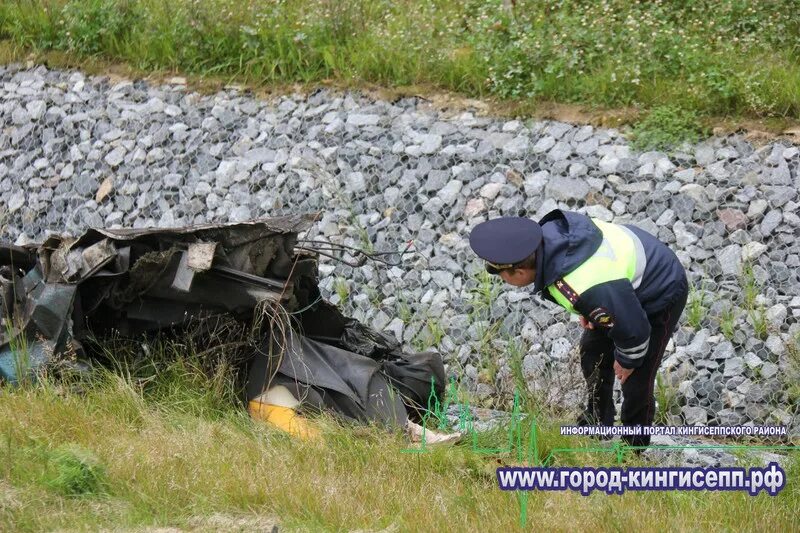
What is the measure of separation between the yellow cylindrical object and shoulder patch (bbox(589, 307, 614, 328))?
1.38 meters

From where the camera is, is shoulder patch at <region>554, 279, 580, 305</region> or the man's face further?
the man's face

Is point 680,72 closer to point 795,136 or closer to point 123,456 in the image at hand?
point 795,136

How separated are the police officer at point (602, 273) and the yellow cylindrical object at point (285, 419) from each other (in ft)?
3.78

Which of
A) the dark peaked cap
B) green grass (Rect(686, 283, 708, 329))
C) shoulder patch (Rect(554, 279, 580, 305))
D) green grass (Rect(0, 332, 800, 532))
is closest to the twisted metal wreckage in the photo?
green grass (Rect(0, 332, 800, 532))

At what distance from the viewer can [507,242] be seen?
4441mm

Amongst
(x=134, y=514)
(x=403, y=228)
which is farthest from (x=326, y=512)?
(x=403, y=228)

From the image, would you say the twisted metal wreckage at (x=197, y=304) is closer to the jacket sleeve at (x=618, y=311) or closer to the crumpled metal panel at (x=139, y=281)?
the crumpled metal panel at (x=139, y=281)

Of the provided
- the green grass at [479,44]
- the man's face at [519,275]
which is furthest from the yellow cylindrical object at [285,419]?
the green grass at [479,44]

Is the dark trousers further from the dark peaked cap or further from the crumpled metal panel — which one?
the crumpled metal panel

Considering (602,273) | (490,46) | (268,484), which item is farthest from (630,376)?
(490,46)

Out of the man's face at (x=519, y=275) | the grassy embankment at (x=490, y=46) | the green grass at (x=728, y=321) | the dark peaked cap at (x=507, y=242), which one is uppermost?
the dark peaked cap at (x=507, y=242)

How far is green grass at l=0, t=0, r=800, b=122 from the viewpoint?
797 centimetres

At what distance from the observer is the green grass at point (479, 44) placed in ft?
26.1

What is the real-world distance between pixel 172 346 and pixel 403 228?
103 inches
